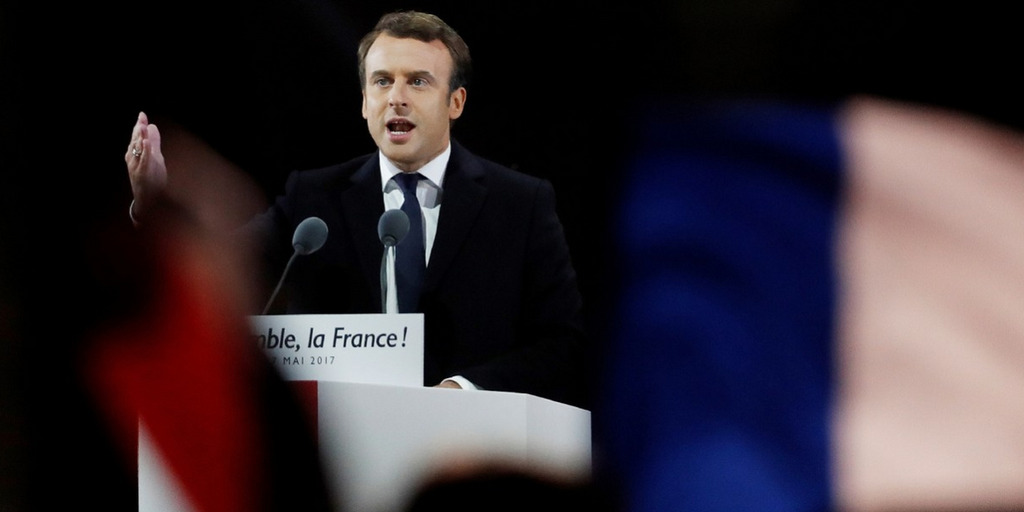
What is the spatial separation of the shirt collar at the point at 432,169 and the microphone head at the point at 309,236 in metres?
0.42

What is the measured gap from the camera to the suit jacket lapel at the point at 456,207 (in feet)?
9.55

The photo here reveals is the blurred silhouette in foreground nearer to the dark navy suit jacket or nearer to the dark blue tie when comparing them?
the dark navy suit jacket

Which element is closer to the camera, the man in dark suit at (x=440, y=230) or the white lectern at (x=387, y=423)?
the white lectern at (x=387, y=423)

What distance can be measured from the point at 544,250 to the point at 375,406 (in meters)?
1.04

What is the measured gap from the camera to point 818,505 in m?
2.85

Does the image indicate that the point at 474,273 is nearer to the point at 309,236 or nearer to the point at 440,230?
the point at 440,230

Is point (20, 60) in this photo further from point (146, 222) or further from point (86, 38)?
point (146, 222)

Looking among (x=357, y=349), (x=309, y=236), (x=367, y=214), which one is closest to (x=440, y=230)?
(x=367, y=214)

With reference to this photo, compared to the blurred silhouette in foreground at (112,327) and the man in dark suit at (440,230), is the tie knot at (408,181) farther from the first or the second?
the blurred silhouette in foreground at (112,327)

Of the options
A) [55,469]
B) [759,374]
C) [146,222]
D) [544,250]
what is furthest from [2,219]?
[759,374]

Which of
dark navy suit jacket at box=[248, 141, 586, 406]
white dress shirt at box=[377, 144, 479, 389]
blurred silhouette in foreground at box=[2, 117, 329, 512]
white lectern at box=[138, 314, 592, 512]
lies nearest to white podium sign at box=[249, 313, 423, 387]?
white lectern at box=[138, 314, 592, 512]

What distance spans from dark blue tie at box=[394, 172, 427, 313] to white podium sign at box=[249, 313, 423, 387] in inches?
27.1

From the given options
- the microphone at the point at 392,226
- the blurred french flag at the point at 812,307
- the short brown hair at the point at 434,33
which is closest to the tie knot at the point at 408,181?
the short brown hair at the point at 434,33

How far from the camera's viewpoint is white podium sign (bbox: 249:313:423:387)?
7.05 feet
